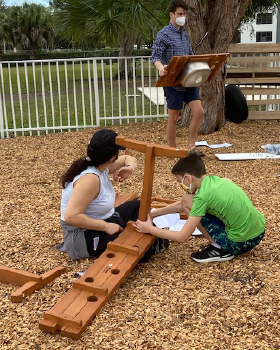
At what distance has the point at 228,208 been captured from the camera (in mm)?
2906

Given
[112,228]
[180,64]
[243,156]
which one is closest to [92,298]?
[112,228]

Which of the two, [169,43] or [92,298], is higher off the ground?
[169,43]

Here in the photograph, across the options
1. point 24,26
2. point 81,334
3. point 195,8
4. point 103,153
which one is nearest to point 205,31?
point 195,8

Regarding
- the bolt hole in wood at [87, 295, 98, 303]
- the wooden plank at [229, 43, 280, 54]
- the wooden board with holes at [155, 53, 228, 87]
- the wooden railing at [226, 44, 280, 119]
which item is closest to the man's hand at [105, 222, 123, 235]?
the bolt hole in wood at [87, 295, 98, 303]

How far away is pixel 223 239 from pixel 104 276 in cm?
81

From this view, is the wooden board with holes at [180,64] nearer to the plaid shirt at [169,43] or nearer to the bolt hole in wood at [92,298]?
the plaid shirt at [169,43]

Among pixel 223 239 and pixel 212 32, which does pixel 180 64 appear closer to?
pixel 212 32

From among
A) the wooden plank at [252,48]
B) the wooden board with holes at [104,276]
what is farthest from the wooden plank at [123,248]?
the wooden plank at [252,48]

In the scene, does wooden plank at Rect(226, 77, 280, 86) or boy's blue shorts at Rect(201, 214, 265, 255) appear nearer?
boy's blue shorts at Rect(201, 214, 265, 255)

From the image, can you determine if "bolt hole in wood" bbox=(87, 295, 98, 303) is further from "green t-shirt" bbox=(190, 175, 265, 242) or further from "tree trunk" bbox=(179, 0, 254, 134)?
"tree trunk" bbox=(179, 0, 254, 134)

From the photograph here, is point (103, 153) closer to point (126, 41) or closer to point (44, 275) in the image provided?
point (44, 275)

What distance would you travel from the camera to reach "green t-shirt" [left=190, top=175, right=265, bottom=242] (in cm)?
286

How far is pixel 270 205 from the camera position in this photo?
13.9 ft

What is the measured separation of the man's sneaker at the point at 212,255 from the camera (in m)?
3.06
